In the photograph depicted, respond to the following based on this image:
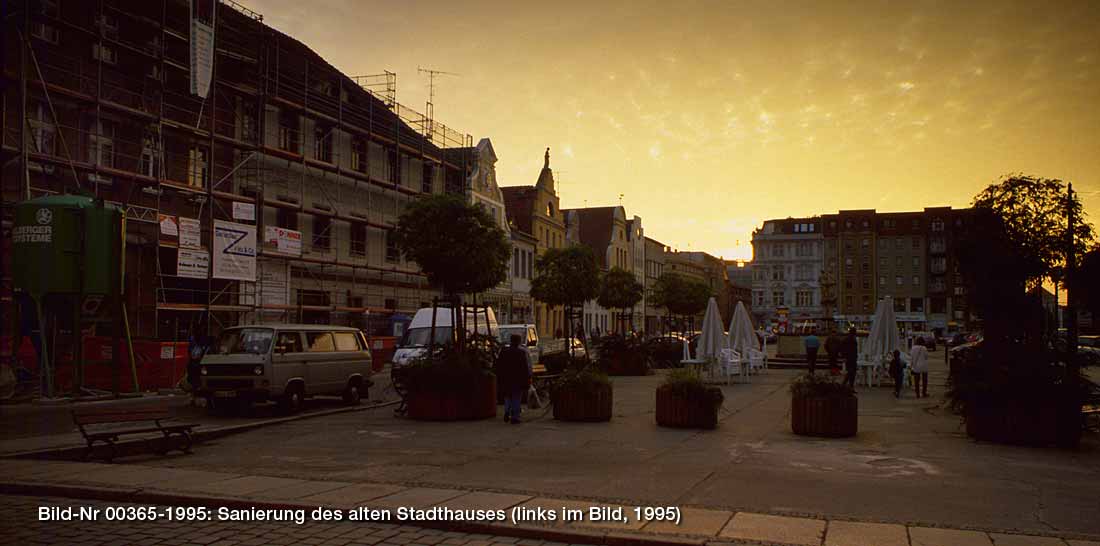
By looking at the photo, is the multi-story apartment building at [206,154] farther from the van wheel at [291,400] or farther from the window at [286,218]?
the van wheel at [291,400]

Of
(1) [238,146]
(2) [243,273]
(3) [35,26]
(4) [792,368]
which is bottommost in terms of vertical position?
(4) [792,368]

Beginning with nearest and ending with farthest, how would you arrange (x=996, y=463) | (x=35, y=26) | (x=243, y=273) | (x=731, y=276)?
1. (x=996, y=463)
2. (x=35, y=26)
3. (x=243, y=273)
4. (x=731, y=276)

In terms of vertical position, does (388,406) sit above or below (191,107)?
below

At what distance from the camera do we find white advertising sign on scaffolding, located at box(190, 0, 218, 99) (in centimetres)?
3000

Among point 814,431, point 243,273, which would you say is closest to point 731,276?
point 243,273

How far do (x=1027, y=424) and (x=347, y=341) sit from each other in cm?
1378

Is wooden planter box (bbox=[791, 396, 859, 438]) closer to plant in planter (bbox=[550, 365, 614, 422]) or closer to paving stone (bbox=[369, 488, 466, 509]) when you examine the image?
plant in planter (bbox=[550, 365, 614, 422])

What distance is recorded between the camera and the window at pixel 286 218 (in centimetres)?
3634

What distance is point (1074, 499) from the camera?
361 inches

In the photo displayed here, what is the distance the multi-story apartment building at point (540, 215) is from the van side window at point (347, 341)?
46442 millimetres

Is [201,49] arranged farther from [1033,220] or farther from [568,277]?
[1033,220]

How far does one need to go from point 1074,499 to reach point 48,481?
10936mm

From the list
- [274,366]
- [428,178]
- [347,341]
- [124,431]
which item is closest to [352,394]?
[347,341]

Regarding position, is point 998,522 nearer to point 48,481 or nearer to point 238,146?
point 48,481
